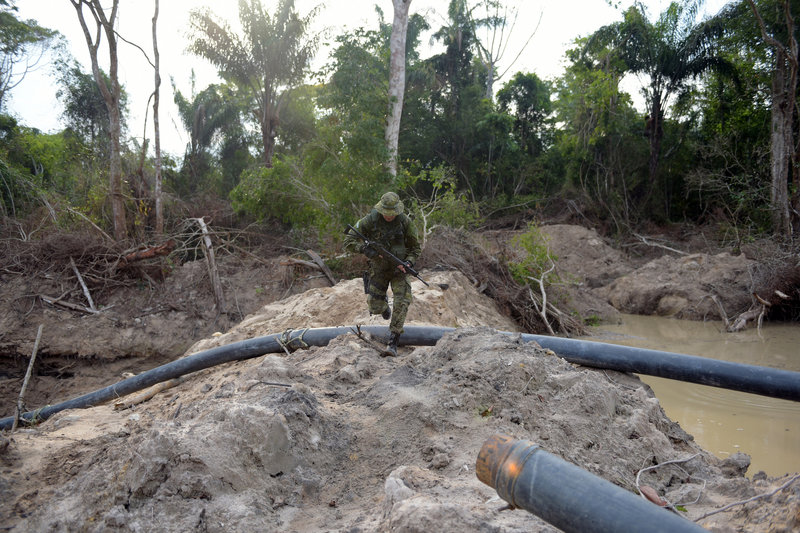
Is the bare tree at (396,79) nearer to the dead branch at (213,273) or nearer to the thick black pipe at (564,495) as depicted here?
the dead branch at (213,273)

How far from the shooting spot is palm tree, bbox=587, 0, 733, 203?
16219 mm

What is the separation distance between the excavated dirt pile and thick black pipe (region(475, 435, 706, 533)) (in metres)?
0.31

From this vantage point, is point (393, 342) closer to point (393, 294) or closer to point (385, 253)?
point (393, 294)

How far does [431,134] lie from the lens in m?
22.7

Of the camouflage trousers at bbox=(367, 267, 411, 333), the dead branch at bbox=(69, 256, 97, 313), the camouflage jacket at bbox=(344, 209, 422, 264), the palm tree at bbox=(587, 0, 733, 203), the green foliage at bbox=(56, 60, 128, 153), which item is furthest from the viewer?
the green foliage at bbox=(56, 60, 128, 153)

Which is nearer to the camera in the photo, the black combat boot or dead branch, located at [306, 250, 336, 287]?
the black combat boot

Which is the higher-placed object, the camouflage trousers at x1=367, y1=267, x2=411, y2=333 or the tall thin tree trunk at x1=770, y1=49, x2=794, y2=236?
the tall thin tree trunk at x1=770, y1=49, x2=794, y2=236

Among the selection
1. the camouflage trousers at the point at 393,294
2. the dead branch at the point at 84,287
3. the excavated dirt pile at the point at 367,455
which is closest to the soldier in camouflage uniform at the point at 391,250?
the camouflage trousers at the point at 393,294

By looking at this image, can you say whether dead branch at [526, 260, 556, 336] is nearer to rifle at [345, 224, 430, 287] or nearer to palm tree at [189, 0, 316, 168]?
rifle at [345, 224, 430, 287]

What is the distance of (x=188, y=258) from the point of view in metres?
11.7

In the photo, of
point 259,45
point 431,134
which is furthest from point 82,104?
point 431,134

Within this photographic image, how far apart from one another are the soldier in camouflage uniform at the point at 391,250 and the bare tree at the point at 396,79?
6.64 m

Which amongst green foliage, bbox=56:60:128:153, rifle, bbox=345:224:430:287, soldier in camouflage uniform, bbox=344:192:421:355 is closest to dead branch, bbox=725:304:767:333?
soldier in camouflage uniform, bbox=344:192:421:355

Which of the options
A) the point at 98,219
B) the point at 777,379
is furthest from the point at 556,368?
the point at 98,219
